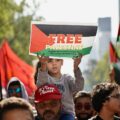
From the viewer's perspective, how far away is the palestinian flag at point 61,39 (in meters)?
5.82

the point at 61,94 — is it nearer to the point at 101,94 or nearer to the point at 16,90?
the point at 101,94

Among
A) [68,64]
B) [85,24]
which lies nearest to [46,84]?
[68,64]

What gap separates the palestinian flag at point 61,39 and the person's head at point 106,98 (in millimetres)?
492

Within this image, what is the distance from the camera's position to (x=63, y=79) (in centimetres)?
594

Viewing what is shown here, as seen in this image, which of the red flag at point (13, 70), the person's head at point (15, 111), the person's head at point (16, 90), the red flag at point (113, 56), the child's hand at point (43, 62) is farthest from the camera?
the red flag at point (13, 70)

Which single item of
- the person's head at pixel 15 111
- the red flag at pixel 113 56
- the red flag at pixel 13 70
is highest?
the person's head at pixel 15 111

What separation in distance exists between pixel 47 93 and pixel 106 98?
0.55 m

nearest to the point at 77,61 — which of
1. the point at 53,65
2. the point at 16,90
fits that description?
the point at 53,65

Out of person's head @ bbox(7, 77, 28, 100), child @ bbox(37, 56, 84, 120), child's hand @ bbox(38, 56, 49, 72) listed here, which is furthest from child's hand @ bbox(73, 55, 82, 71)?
person's head @ bbox(7, 77, 28, 100)

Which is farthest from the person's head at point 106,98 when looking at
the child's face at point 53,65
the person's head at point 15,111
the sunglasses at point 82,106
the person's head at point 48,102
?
the person's head at point 15,111

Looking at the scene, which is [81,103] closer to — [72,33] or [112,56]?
[72,33]

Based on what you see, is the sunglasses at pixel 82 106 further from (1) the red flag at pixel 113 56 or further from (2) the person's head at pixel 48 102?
(1) the red flag at pixel 113 56

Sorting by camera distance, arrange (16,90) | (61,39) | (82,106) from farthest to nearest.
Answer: (82,106) → (16,90) → (61,39)

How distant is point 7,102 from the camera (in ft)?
10.7
